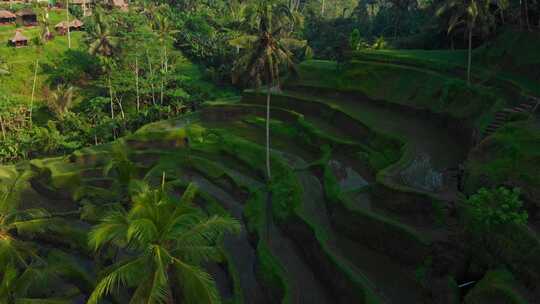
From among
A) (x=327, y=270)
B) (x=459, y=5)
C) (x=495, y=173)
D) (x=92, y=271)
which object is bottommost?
(x=92, y=271)

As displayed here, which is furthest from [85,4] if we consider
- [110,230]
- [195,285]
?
[195,285]

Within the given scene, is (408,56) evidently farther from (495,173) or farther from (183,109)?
(183,109)

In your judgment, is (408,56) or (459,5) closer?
(459,5)

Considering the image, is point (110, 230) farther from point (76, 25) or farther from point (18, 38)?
point (76, 25)

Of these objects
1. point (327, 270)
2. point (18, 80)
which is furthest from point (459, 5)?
point (18, 80)

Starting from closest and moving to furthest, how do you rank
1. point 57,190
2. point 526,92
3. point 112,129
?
point 526,92 < point 57,190 < point 112,129

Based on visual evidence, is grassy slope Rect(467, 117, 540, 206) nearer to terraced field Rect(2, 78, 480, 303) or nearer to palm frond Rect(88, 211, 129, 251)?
terraced field Rect(2, 78, 480, 303)
